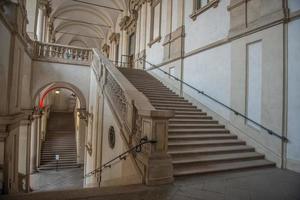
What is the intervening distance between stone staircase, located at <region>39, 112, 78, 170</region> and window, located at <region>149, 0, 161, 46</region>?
460 inches

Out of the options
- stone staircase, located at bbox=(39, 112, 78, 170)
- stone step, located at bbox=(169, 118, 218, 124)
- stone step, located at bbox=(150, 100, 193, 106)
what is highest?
stone step, located at bbox=(150, 100, 193, 106)

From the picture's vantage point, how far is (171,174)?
4.04 meters

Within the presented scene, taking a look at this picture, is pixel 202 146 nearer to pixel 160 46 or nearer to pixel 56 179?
pixel 160 46

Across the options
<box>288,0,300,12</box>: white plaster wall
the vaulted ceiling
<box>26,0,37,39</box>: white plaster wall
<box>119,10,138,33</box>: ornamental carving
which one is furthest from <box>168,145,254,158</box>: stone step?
the vaulted ceiling

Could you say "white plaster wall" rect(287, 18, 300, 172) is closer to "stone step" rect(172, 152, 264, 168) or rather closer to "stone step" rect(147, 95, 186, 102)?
"stone step" rect(172, 152, 264, 168)

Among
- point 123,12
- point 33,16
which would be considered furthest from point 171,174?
point 123,12

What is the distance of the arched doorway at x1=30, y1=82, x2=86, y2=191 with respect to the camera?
43.3 feet

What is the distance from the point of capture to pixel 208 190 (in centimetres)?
367

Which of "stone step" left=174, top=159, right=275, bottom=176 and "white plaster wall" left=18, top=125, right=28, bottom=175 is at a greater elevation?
"stone step" left=174, top=159, right=275, bottom=176

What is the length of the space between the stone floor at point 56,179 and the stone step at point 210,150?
911 cm

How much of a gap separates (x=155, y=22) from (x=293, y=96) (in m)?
9.62

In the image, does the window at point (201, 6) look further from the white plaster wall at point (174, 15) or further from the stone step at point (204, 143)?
the stone step at point (204, 143)

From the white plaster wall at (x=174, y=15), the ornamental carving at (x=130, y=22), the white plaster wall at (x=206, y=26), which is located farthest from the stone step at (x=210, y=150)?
the ornamental carving at (x=130, y=22)

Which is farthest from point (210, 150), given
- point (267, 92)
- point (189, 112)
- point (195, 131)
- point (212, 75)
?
point (212, 75)
